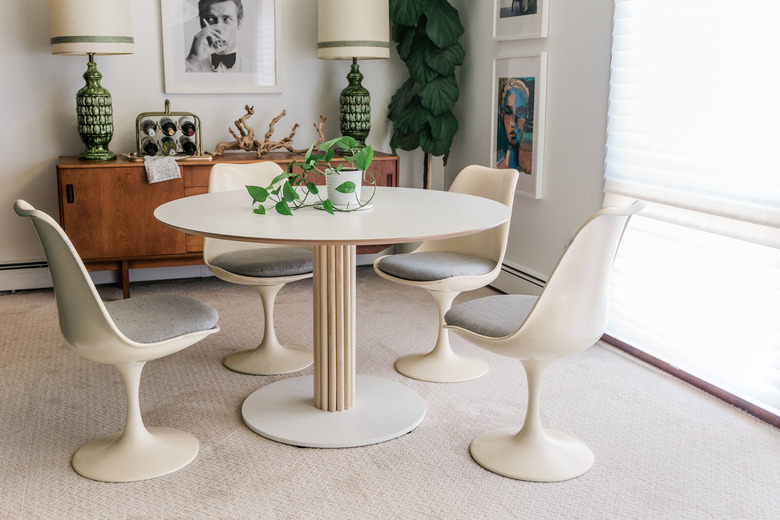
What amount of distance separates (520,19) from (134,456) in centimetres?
293

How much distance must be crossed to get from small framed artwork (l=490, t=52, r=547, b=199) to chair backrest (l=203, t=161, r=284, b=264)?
137 cm

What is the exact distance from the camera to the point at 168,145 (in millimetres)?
4215

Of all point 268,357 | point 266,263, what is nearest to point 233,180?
point 266,263

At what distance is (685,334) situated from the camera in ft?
10.2

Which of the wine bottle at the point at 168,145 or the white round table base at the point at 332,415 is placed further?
the wine bottle at the point at 168,145

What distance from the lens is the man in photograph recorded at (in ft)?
14.4

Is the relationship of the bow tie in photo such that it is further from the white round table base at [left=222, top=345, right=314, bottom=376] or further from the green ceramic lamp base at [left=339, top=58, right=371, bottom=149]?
the white round table base at [left=222, top=345, right=314, bottom=376]

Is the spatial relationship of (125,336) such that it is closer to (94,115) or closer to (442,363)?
(442,363)

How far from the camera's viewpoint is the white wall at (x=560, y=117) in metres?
3.55

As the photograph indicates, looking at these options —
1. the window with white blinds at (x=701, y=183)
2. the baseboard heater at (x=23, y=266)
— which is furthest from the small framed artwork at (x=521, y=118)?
the baseboard heater at (x=23, y=266)

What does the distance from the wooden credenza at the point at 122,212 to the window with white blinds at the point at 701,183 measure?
188cm

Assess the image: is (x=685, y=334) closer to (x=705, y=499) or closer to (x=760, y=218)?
(x=760, y=218)

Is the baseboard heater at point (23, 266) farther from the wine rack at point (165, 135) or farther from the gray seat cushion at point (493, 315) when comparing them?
the gray seat cushion at point (493, 315)

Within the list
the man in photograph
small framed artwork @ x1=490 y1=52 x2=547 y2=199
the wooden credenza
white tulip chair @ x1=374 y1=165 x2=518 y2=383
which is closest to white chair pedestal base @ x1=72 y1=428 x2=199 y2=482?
white tulip chair @ x1=374 y1=165 x2=518 y2=383
